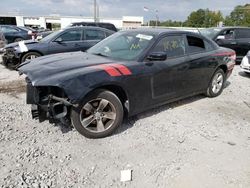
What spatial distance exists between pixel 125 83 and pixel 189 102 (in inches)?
86.9

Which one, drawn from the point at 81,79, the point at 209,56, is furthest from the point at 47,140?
the point at 209,56

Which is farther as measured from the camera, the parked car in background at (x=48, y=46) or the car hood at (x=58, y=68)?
the parked car in background at (x=48, y=46)

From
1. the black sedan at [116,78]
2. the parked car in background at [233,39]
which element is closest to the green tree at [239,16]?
the parked car in background at [233,39]

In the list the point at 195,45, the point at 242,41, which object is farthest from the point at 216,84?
the point at 242,41

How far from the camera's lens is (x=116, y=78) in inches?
138

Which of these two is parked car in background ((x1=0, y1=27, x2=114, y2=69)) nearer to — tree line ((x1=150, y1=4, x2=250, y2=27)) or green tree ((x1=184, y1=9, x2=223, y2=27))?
tree line ((x1=150, y1=4, x2=250, y2=27))

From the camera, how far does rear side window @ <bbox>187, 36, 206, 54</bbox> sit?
4.77m

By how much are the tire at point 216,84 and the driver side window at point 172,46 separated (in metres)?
1.35

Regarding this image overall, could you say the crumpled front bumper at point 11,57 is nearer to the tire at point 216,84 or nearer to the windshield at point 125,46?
the windshield at point 125,46

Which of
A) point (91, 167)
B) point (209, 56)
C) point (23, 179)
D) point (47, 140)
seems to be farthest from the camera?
point (209, 56)

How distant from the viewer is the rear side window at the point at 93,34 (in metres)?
8.40

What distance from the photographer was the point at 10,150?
325 cm

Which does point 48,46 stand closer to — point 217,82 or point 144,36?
point 144,36

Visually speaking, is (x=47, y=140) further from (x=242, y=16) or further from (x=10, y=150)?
(x=242, y=16)
